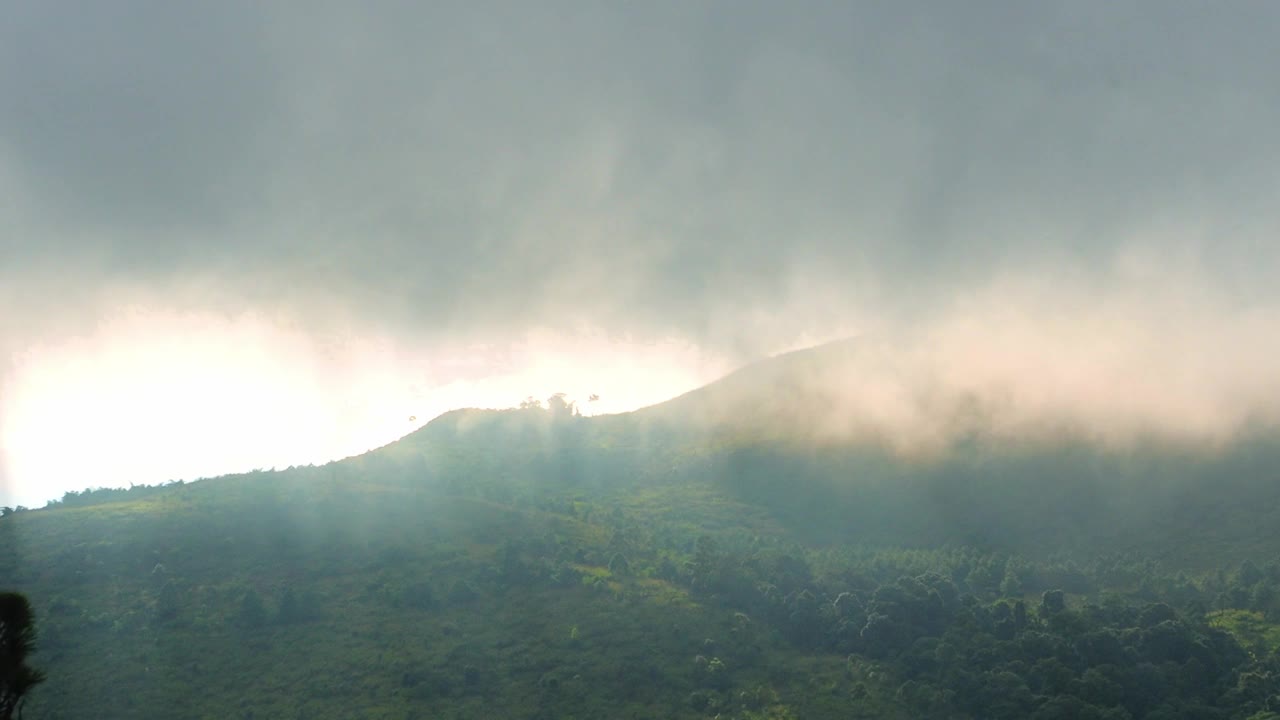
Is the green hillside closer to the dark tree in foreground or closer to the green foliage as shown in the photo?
the green foliage

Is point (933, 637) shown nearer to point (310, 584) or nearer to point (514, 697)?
point (514, 697)

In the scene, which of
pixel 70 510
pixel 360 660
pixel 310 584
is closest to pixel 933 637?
pixel 360 660

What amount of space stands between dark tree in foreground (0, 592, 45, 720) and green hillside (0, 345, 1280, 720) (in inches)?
2883

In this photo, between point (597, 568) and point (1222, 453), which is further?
point (1222, 453)

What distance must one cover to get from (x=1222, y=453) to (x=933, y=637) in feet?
370

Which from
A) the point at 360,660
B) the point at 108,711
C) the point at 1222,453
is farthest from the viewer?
the point at 1222,453

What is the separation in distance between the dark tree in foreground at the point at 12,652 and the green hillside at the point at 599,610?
73239 millimetres

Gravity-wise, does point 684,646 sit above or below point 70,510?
below

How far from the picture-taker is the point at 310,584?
140875 millimetres

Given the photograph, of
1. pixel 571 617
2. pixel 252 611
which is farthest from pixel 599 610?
pixel 252 611

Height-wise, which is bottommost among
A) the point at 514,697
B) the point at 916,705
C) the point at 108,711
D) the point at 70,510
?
the point at 916,705

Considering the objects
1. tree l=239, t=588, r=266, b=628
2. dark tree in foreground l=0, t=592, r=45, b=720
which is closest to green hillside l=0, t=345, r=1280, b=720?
tree l=239, t=588, r=266, b=628

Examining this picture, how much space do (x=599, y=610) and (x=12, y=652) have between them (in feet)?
336

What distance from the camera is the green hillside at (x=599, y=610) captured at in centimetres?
11012
